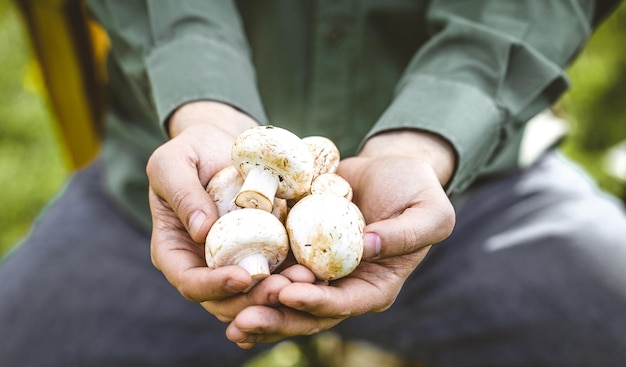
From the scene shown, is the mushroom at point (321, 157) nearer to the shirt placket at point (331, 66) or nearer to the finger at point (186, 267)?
the finger at point (186, 267)

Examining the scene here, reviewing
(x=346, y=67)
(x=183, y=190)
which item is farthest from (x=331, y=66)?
(x=183, y=190)

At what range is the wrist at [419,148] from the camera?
3.71 feet

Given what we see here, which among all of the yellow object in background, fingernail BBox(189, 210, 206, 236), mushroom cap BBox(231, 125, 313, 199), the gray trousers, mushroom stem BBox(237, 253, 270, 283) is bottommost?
the gray trousers

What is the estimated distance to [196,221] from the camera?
2.93 ft

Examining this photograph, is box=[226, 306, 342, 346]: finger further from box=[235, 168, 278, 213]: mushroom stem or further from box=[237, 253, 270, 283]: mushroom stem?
box=[235, 168, 278, 213]: mushroom stem

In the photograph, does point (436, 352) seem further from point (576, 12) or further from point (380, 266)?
point (576, 12)

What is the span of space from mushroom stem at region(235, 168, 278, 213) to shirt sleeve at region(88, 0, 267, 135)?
28 centimetres

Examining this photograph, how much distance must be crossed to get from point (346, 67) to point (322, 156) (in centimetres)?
44

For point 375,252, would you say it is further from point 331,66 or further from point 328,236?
point 331,66

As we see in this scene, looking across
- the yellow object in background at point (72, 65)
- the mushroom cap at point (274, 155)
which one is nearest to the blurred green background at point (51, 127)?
the yellow object in background at point (72, 65)

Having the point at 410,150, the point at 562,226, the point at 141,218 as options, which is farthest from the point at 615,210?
the point at 141,218

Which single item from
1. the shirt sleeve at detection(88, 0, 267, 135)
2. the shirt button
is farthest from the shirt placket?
the shirt sleeve at detection(88, 0, 267, 135)

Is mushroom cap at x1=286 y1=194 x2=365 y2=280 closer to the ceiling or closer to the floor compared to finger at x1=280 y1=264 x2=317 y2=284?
closer to the ceiling

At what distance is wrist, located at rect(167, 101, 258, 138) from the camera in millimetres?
1155
